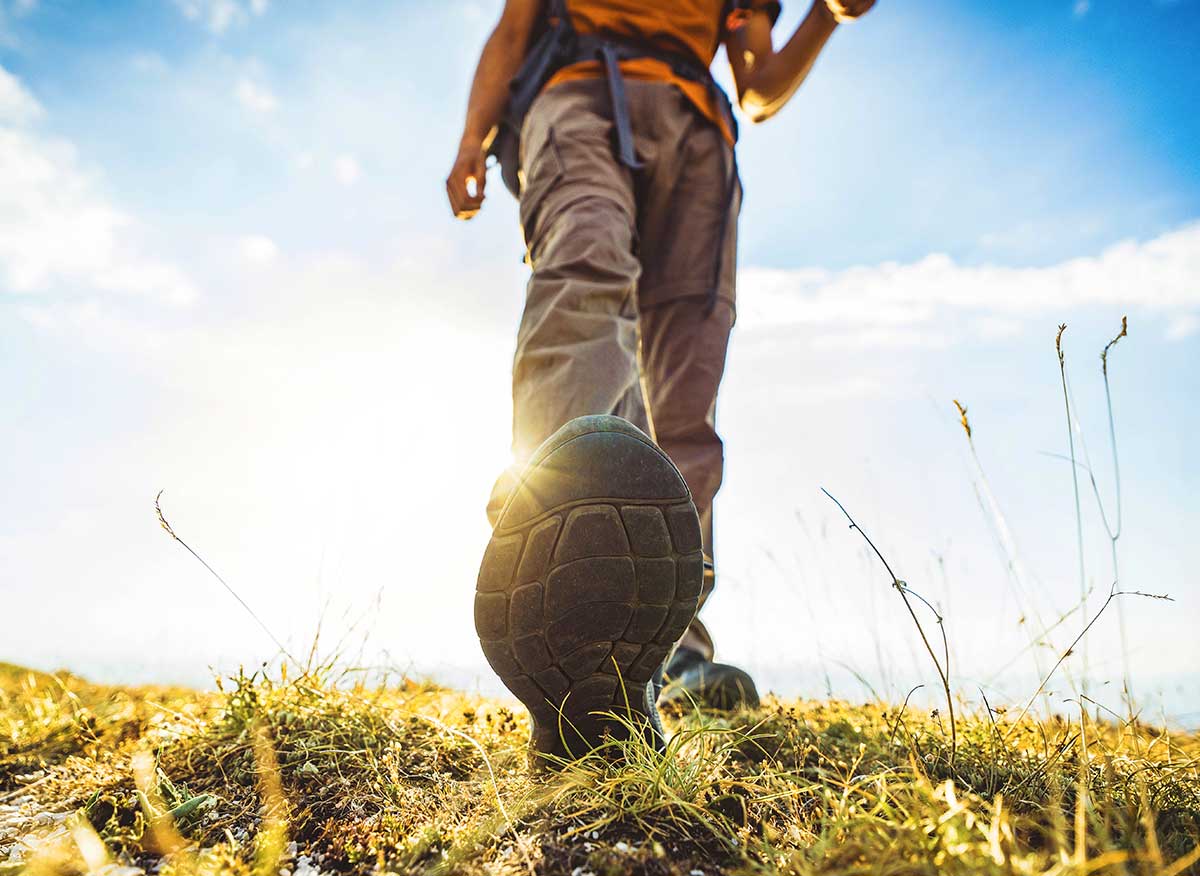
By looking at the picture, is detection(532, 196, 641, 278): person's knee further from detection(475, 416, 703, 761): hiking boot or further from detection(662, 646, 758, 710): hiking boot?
detection(662, 646, 758, 710): hiking boot

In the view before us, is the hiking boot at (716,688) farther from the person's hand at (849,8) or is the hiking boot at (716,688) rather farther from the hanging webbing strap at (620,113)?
the person's hand at (849,8)

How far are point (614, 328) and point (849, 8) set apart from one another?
1.29m

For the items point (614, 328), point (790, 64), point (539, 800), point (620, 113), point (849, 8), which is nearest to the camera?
point (539, 800)

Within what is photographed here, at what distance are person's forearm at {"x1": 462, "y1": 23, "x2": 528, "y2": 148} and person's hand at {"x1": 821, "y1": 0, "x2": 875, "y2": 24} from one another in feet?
3.06

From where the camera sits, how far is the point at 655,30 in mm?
2176

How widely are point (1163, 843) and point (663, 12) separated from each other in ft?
7.45

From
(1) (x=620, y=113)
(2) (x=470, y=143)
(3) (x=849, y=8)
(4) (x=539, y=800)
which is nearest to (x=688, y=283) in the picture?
(1) (x=620, y=113)

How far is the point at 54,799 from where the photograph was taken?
133 centimetres

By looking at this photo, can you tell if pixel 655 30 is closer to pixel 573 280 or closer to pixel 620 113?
pixel 620 113

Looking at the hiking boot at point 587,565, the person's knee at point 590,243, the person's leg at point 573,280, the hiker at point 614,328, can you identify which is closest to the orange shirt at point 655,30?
the hiker at point 614,328

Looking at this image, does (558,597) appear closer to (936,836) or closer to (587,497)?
(587,497)

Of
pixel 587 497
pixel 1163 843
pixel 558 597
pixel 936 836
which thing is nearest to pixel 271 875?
pixel 558 597

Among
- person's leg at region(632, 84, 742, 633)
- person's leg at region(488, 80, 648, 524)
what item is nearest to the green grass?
person's leg at region(488, 80, 648, 524)

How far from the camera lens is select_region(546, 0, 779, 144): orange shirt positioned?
2.11m
